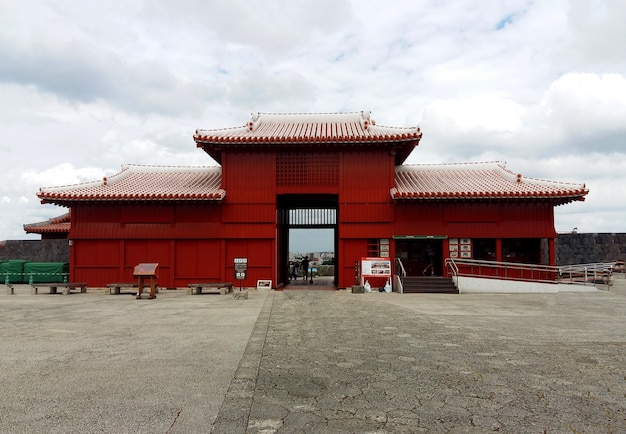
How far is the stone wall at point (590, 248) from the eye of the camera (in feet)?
93.6

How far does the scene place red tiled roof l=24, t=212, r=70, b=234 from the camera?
84.5 ft

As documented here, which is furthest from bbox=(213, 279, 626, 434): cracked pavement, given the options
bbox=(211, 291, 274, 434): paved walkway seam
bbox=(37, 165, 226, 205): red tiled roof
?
bbox=(37, 165, 226, 205): red tiled roof

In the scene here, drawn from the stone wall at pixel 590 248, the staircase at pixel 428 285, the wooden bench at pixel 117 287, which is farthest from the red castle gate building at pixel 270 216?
the stone wall at pixel 590 248

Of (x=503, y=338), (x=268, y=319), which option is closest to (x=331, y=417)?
(x=503, y=338)

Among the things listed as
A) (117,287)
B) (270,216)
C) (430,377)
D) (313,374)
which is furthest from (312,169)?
(430,377)

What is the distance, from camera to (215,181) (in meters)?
20.4

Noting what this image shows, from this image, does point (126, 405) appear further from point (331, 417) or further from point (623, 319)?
point (623, 319)

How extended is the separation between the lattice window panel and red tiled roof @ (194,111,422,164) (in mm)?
812

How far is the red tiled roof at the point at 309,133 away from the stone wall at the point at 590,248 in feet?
51.6

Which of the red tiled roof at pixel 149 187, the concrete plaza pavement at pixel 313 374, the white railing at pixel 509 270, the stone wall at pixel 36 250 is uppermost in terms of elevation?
the red tiled roof at pixel 149 187

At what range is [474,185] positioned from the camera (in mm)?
19172

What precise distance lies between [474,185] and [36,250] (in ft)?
75.2

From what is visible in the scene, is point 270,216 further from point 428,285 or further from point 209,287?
point 428,285

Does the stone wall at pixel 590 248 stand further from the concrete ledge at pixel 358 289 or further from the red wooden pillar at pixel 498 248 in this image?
the concrete ledge at pixel 358 289
